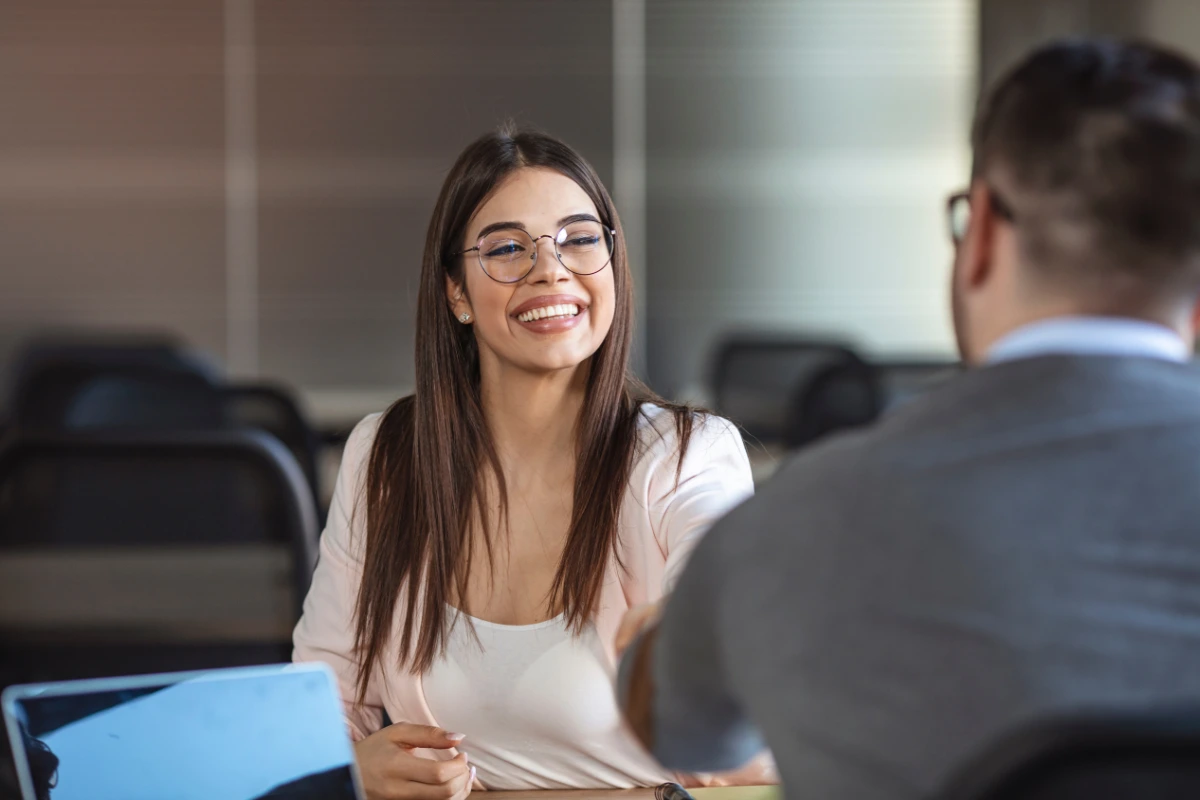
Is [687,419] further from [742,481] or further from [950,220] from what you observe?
[950,220]

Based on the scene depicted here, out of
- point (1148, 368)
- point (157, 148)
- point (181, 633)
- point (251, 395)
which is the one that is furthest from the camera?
point (157, 148)

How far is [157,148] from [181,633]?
4.22 m

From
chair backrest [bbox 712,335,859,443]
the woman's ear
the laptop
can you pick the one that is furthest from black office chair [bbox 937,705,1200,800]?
chair backrest [bbox 712,335,859,443]

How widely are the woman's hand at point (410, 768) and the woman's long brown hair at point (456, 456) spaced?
0.76 ft

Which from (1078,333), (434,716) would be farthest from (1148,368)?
(434,716)

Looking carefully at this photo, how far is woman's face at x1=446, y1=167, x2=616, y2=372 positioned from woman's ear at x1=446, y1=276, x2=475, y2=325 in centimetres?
4

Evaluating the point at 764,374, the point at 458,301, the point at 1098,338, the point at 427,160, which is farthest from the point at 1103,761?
the point at 427,160

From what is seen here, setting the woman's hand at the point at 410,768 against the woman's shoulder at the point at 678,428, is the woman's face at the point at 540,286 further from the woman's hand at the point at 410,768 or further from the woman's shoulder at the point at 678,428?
the woman's hand at the point at 410,768

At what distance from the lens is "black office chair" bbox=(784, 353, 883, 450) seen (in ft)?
11.8

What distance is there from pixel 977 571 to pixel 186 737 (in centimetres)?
58

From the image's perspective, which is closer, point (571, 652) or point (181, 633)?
point (571, 652)

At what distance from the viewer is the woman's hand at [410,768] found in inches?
49.4

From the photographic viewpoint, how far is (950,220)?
961 millimetres

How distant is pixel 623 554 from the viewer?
161cm
